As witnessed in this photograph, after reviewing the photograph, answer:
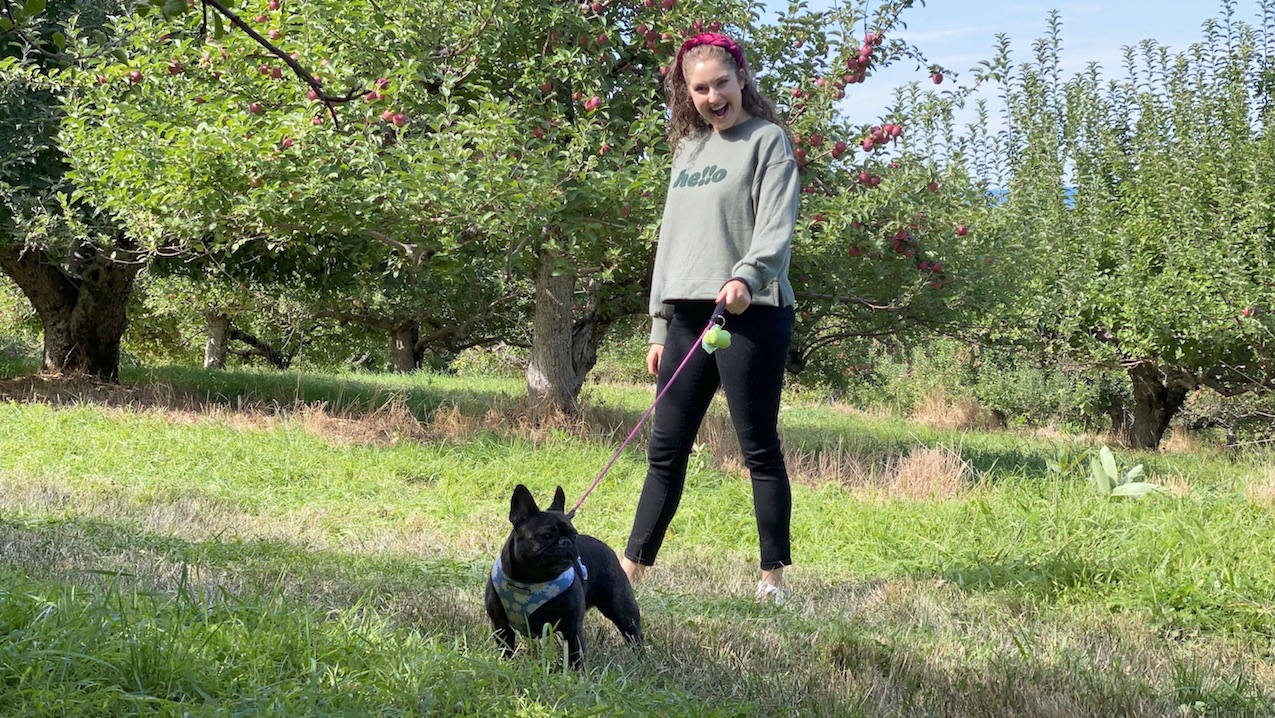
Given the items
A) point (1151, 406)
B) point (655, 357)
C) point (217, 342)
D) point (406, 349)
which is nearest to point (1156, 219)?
point (1151, 406)

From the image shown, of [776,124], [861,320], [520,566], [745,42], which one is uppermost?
[745,42]

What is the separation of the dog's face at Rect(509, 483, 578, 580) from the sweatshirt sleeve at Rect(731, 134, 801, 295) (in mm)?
1219

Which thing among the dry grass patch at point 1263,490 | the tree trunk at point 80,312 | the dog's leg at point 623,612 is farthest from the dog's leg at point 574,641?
the tree trunk at point 80,312

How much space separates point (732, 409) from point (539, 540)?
1301mm

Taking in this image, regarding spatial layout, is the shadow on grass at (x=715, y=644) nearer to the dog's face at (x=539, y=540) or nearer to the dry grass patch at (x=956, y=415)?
the dog's face at (x=539, y=540)

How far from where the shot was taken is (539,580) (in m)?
3.01

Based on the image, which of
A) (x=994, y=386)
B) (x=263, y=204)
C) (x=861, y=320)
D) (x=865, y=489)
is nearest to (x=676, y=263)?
(x=865, y=489)

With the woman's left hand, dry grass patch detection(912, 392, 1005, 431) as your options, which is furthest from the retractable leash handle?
dry grass patch detection(912, 392, 1005, 431)

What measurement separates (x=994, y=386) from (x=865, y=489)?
43.5ft

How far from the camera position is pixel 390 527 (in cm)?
575

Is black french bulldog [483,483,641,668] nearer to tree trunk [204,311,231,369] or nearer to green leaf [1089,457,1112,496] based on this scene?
green leaf [1089,457,1112,496]

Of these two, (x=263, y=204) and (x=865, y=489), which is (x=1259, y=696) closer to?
(x=865, y=489)

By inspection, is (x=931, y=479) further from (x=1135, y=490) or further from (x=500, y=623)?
(x=500, y=623)

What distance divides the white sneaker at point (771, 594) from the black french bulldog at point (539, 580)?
1199mm
